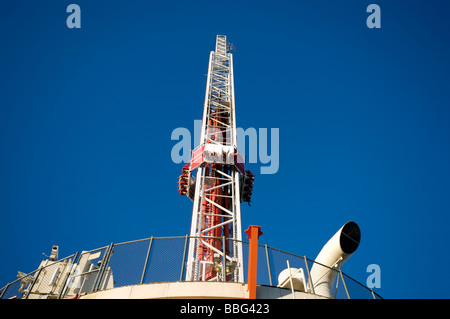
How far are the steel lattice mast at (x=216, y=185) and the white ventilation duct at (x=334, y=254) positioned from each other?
11.6 feet

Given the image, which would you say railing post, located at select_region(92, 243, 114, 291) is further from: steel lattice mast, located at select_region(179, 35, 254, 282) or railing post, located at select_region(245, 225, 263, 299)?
steel lattice mast, located at select_region(179, 35, 254, 282)

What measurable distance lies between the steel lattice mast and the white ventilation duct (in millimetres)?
3532

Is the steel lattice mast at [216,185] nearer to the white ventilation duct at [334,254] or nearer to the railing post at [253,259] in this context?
the white ventilation duct at [334,254]

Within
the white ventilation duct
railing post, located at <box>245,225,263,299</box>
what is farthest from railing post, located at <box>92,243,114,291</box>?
the white ventilation duct

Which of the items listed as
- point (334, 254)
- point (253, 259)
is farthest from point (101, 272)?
point (334, 254)

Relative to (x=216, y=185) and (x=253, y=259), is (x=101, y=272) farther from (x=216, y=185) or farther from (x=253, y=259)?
(x=216, y=185)

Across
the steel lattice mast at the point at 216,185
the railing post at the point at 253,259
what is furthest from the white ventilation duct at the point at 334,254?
the railing post at the point at 253,259

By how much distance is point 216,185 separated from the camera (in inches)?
1048

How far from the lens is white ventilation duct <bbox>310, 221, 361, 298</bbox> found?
48.9ft

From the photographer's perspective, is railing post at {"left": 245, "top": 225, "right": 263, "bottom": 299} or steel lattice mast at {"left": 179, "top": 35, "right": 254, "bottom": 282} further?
steel lattice mast at {"left": 179, "top": 35, "right": 254, "bottom": 282}

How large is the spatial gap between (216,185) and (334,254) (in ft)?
40.2
